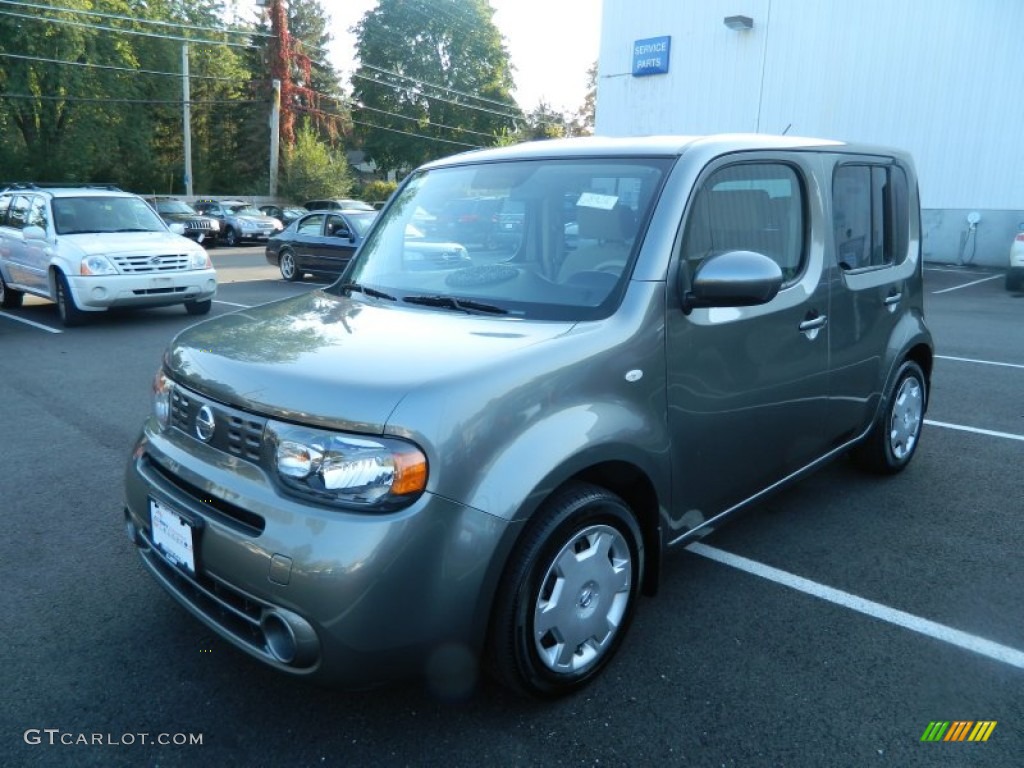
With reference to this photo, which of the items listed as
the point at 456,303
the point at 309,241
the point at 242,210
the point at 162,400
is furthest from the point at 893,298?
the point at 242,210

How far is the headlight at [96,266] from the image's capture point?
9.75 m

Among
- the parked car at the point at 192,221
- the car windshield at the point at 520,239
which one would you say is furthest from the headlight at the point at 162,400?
the parked car at the point at 192,221

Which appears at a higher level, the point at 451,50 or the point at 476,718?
the point at 451,50

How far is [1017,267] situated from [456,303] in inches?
645

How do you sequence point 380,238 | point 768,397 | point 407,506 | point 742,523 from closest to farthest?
point 407,506 < point 768,397 < point 380,238 < point 742,523

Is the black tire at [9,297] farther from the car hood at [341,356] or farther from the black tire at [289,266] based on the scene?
the car hood at [341,356]

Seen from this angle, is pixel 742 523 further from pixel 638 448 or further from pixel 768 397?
pixel 638 448

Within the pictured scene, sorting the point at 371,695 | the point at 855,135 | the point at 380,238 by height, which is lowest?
the point at 371,695

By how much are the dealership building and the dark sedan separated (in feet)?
45.7

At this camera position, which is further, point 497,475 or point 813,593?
point 813,593

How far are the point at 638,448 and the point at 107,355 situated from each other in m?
7.54

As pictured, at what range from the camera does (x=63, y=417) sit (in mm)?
6008

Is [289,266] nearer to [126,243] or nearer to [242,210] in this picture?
[126,243]

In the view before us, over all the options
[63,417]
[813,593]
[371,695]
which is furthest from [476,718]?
[63,417]
